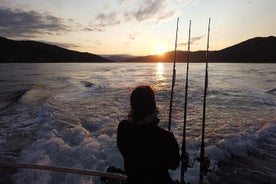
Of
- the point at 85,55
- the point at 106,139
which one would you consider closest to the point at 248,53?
the point at 85,55

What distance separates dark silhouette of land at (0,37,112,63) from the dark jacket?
12955 centimetres

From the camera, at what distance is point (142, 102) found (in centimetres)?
194

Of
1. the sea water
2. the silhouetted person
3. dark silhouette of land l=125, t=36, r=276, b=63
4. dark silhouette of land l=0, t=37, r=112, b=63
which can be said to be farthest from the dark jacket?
dark silhouette of land l=125, t=36, r=276, b=63

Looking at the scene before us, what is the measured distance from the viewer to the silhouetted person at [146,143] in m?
1.92

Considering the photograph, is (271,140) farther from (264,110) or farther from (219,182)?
(264,110)

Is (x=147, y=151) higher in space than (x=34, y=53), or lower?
lower

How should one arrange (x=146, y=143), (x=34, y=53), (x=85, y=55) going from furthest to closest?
(x=85, y=55), (x=34, y=53), (x=146, y=143)

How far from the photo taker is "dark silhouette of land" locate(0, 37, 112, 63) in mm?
129000

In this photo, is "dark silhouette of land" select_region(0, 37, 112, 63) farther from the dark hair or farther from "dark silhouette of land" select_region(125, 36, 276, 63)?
the dark hair

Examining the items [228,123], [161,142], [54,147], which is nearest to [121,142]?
[161,142]

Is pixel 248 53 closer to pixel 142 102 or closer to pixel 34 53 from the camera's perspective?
pixel 34 53

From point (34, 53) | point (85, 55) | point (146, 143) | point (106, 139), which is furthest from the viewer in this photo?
point (85, 55)

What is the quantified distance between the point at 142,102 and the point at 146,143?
1.04 ft

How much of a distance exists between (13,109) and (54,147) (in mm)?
6490
